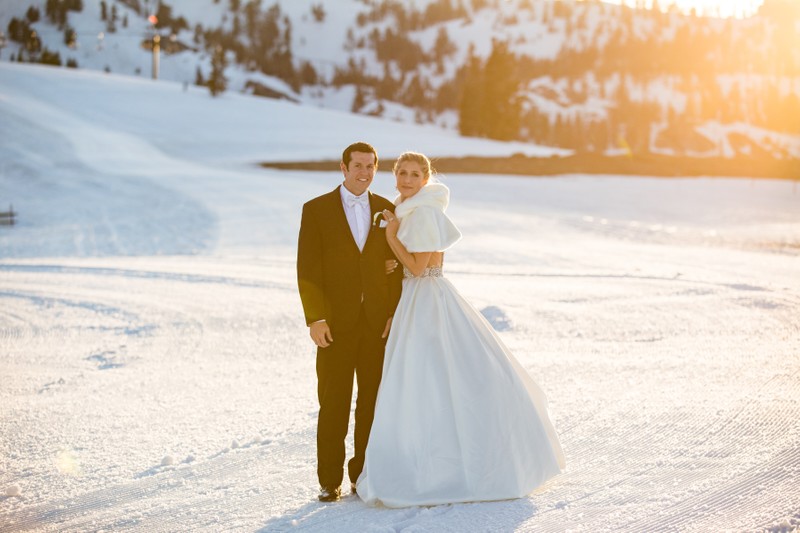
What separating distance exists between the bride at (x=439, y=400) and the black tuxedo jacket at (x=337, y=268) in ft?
0.53

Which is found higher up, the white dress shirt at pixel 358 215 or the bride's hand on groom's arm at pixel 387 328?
the white dress shirt at pixel 358 215

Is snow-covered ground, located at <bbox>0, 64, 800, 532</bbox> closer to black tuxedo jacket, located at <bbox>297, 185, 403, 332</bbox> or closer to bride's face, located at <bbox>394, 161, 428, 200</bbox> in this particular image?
black tuxedo jacket, located at <bbox>297, 185, 403, 332</bbox>

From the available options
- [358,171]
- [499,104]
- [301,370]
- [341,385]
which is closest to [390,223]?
[358,171]

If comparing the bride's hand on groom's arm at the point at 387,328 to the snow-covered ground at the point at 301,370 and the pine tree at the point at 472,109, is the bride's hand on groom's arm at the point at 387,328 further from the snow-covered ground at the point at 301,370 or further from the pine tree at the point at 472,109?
the pine tree at the point at 472,109

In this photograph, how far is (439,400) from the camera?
4.64 m

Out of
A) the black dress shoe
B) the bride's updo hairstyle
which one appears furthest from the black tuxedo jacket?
the black dress shoe

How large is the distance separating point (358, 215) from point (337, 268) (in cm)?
38

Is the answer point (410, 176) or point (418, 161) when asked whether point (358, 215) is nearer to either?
point (410, 176)

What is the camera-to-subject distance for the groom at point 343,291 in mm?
4777

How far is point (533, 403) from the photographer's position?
190 inches

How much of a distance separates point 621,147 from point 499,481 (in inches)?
7119

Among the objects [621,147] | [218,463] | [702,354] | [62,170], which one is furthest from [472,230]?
[621,147]

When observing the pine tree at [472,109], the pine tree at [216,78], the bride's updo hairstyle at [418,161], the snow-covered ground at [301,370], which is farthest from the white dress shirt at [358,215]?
the pine tree at [472,109]

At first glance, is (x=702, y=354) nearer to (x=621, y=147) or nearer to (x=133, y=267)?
(x=133, y=267)
